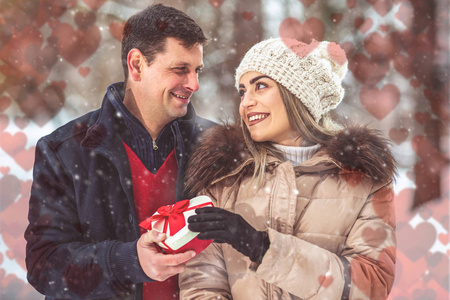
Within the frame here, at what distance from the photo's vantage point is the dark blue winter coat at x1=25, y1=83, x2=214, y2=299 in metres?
1.27

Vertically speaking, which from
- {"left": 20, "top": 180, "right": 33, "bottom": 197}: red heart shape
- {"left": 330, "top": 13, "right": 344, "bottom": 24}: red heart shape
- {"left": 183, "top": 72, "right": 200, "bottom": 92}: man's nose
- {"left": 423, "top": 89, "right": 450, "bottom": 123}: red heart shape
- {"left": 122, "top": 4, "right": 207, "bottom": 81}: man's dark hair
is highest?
{"left": 330, "top": 13, "right": 344, "bottom": 24}: red heart shape

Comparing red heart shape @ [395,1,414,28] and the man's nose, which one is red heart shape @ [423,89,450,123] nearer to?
red heart shape @ [395,1,414,28]

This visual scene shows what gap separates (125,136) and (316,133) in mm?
620

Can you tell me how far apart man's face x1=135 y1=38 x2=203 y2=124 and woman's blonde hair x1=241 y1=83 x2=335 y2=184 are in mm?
233

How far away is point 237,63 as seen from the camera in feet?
5.59

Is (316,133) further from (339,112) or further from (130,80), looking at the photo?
(130,80)

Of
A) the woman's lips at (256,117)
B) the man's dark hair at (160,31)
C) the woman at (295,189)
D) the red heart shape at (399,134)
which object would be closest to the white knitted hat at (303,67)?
the woman at (295,189)

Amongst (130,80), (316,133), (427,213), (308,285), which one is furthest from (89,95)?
(427,213)

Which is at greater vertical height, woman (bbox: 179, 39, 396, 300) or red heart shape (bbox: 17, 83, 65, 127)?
red heart shape (bbox: 17, 83, 65, 127)

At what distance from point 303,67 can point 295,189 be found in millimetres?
371

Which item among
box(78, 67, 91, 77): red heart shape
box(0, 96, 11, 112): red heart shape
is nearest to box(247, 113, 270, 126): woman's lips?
box(78, 67, 91, 77): red heart shape

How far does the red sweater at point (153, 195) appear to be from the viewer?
1316 millimetres

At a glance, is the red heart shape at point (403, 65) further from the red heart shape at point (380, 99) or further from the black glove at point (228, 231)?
the black glove at point (228, 231)

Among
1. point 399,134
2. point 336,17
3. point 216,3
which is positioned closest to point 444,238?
point 399,134
